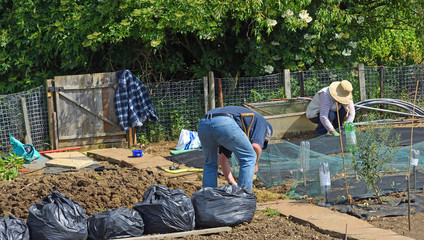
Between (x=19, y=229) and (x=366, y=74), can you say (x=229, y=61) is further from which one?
(x=19, y=229)

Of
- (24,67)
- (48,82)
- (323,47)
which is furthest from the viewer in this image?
(323,47)

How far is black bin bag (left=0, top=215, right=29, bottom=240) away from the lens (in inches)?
210

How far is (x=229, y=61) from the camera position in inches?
582

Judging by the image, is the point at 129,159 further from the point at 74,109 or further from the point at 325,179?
the point at 325,179

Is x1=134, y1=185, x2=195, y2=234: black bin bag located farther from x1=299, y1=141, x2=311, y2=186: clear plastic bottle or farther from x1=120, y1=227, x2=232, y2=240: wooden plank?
x1=299, y1=141, x2=311, y2=186: clear plastic bottle

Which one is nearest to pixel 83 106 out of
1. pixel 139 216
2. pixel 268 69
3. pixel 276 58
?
pixel 268 69

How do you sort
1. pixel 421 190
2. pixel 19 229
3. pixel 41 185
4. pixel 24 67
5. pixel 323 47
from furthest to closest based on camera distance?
pixel 323 47
pixel 24 67
pixel 41 185
pixel 421 190
pixel 19 229

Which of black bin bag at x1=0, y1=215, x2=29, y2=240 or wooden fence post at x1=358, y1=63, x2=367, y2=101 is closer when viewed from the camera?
black bin bag at x1=0, y1=215, x2=29, y2=240

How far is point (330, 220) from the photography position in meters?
6.08

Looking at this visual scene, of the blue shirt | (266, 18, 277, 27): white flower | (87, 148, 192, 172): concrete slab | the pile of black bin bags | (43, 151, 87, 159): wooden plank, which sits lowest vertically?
(87, 148, 192, 172): concrete slab

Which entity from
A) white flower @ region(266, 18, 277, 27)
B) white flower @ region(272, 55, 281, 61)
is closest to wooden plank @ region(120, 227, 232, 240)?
white flower @ region(266, 18, 277, 27)

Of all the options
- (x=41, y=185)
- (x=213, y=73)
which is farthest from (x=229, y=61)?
(x=41, y=185)

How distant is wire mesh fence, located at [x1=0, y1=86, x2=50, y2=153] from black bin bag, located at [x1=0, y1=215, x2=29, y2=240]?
670 centimetres

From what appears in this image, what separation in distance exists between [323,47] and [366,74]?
125cm
